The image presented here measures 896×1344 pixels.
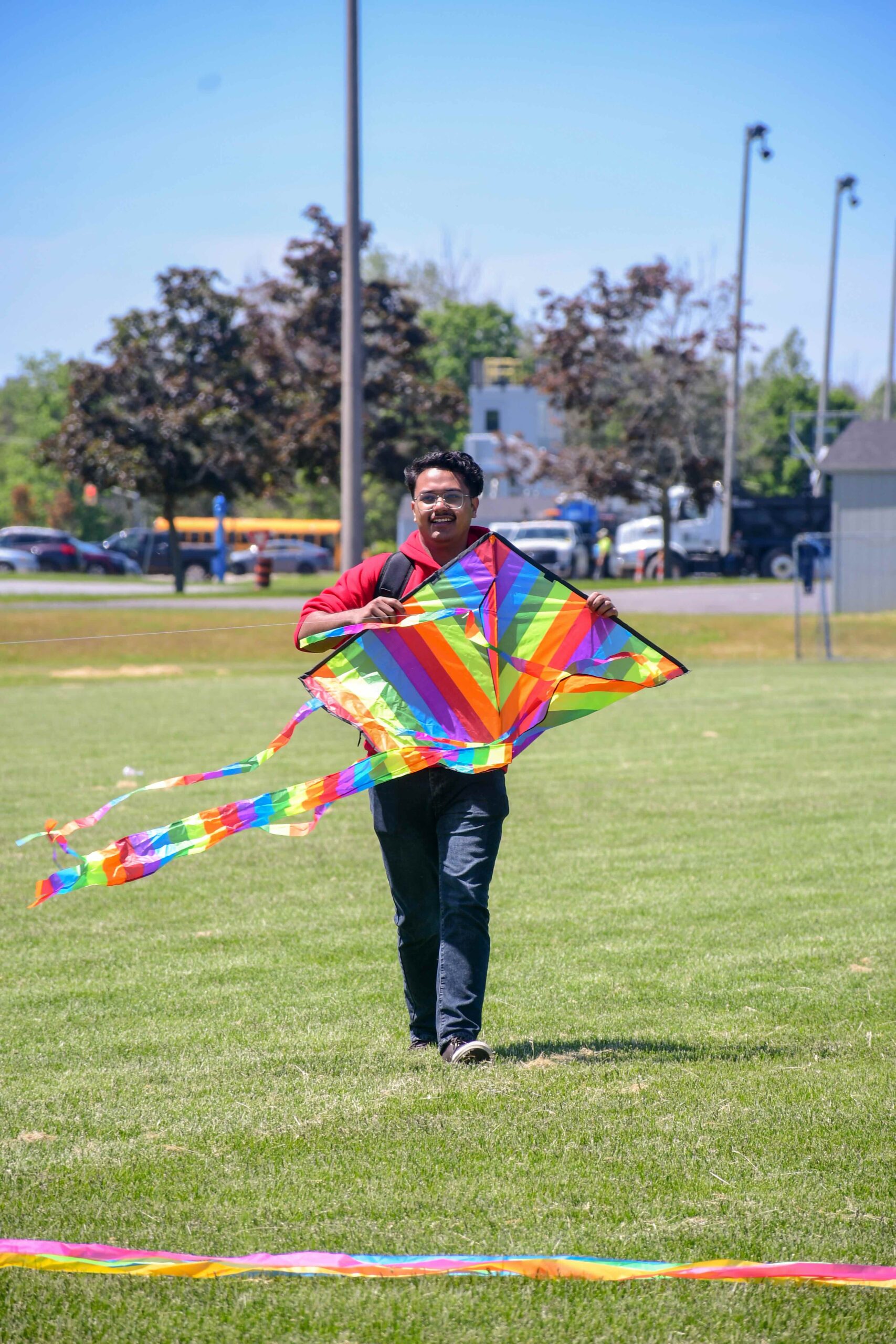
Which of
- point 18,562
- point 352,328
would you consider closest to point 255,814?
point 352,328

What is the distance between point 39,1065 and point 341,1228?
6.40ft

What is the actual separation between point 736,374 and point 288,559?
21.3 meters

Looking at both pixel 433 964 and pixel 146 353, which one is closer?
pixel 433 964

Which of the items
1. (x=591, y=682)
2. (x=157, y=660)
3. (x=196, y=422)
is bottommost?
(x=157, y=660)

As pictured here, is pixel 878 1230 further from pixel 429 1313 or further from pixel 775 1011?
pixel 775 1011

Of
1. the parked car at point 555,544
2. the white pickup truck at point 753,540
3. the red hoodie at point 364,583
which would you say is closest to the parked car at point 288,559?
the parked car at point 555,544

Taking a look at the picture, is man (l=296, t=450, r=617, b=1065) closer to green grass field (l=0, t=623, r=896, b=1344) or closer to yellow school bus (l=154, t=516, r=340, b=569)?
green grass field (l=0, t=623, r=896, b=1344)

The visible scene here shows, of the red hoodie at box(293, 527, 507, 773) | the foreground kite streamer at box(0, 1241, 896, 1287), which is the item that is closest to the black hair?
the red hoodie at box(293, 527, 507, 773)

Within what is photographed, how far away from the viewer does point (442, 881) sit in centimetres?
514

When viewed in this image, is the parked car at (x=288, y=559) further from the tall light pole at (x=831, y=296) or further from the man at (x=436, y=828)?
the man at (x=436, y=828)

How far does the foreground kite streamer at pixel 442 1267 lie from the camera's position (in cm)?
340

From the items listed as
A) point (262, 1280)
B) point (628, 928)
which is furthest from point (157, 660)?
point (262, 1280)

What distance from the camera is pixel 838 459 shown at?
34.6 m

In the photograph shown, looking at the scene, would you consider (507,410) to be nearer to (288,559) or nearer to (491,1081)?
(288,559)
